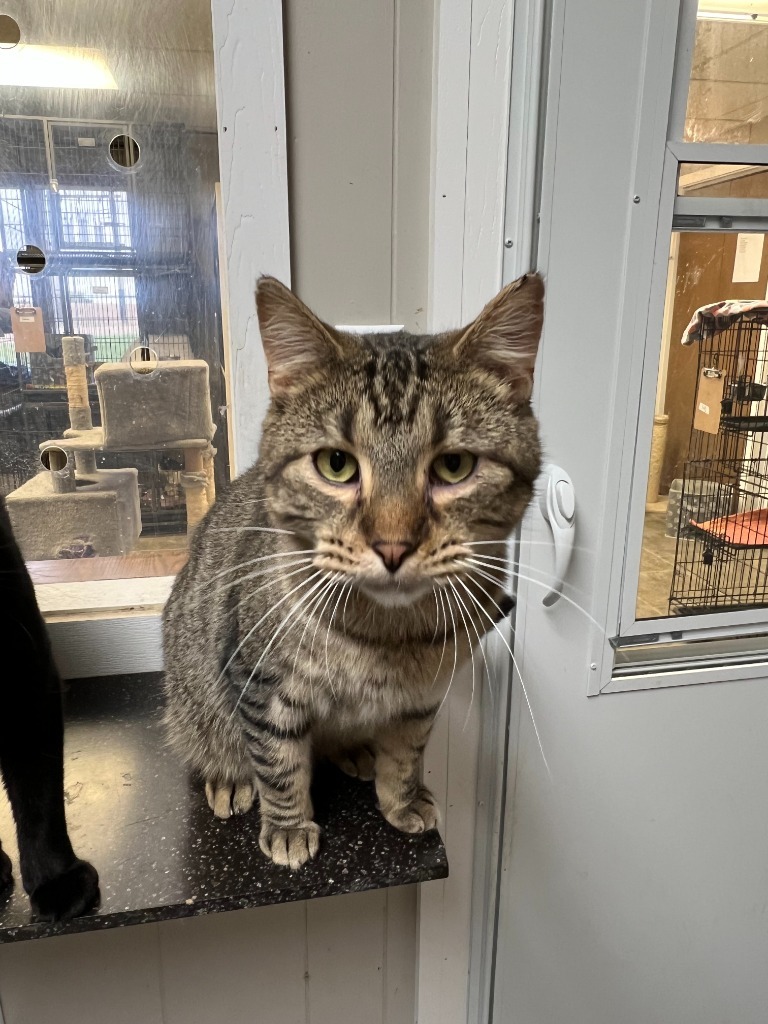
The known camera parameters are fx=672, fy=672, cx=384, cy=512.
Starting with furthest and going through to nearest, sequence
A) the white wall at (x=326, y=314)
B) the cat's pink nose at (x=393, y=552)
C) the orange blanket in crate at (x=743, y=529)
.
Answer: the orange blanket in crate at (x=743, y=529)
the white wall at (x=326, y=314)
the cat's pink nose at (x=393, y=552)

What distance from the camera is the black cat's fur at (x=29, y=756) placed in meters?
0.66

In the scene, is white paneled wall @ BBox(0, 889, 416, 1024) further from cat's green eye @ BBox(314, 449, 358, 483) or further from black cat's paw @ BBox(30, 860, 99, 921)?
cat's green eye @ BBox(314, 449, 358, 483)

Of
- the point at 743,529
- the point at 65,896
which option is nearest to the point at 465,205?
the point at 743,529

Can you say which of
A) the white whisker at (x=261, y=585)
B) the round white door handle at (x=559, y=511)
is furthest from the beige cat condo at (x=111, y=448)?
the round white door handle at (x=559, y=511)

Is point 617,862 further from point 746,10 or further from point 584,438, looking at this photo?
point 746,10

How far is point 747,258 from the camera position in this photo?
33.3 inches

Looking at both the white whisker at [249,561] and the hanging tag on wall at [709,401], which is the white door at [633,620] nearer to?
the hanging tag on wall at [709,401]

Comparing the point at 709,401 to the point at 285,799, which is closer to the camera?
the point at 285,799

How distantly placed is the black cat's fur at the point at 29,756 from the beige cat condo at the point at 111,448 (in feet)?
0.59

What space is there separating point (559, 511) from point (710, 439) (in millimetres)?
271

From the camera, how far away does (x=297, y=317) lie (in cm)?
58

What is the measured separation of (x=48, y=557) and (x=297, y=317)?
53 cm

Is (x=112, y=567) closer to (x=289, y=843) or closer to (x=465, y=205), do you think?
(x=289, y=843)

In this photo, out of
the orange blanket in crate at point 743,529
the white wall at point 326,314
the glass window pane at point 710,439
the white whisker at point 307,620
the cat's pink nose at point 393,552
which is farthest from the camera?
the orange blanket in crate at point 743,529
